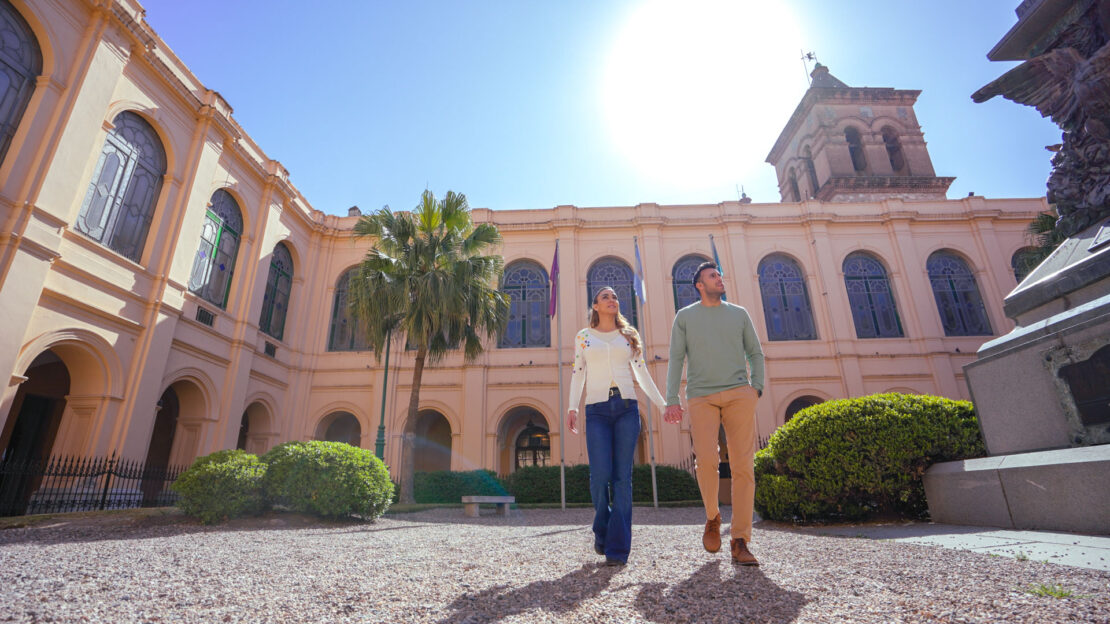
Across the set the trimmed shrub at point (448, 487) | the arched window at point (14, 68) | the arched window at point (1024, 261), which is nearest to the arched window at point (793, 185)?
the arched window at point (1024, 261)

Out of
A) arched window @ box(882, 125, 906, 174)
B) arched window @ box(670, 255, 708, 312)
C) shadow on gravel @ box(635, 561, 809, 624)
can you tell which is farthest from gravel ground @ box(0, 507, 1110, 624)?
arched window @ box(882, 125, 906, 174)

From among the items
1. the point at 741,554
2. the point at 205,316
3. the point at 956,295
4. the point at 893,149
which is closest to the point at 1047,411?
the point at 741,554

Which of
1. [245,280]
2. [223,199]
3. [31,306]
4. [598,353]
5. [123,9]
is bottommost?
[598,353]

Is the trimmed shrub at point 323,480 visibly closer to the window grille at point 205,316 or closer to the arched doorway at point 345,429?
the window grille at point 205,316

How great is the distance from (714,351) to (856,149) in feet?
78.0

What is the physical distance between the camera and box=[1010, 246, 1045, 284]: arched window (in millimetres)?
15147

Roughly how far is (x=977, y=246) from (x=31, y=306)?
1019 inches

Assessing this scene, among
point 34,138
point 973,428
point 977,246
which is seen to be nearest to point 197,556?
point 973,428

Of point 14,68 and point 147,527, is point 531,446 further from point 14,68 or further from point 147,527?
point 14,68

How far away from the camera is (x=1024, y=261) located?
16188 millimetres

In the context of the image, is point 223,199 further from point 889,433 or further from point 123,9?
point 889,433

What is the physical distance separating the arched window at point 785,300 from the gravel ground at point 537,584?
1378 centimetres

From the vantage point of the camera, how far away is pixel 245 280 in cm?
1428

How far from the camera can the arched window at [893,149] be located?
22047 millimetres
